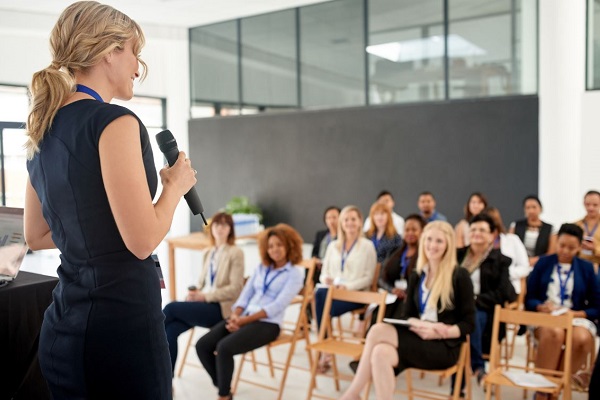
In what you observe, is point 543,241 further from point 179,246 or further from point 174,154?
point 174,154

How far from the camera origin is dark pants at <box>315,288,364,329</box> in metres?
5.14

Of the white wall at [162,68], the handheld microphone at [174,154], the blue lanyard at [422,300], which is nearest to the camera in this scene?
the handheld microphone at [174,154]

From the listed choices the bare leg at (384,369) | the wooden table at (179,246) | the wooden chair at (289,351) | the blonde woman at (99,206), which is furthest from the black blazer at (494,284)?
the blonde woman at (99,206)

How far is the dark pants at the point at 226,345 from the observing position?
13.3ft

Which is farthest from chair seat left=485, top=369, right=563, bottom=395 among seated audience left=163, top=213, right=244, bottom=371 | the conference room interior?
the conference room interior

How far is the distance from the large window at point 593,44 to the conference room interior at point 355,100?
2 cm

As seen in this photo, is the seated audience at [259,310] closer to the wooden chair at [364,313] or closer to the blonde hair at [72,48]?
the wooden chair at [364,313]

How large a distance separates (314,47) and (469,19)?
115 inches

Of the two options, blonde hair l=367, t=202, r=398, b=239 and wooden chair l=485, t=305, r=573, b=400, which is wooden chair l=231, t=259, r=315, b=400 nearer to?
wooden chair l=485, t=305, r=573, b=400

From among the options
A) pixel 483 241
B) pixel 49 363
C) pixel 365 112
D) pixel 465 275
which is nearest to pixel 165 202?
pixel 49 363

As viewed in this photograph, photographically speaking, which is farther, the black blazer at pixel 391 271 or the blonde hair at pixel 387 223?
the blonde hair at pixel 387 223

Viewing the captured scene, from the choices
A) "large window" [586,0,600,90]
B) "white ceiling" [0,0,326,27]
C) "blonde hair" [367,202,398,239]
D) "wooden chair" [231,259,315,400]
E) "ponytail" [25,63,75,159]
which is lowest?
"wooden chair" [231,259,315,400]

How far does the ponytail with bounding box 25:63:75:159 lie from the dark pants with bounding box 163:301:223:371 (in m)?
3.46

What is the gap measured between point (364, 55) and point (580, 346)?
7.72 meters
